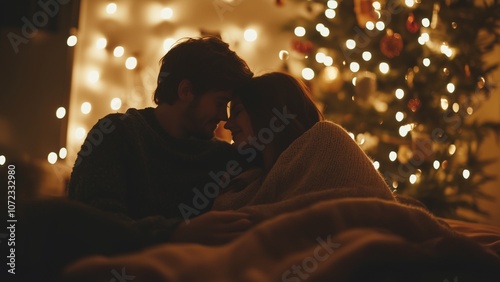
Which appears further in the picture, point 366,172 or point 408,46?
Answer: point 408,46

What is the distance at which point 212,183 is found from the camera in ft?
5.13

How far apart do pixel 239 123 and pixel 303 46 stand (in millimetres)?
1764

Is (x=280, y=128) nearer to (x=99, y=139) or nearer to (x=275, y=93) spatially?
(x=275, y=93)

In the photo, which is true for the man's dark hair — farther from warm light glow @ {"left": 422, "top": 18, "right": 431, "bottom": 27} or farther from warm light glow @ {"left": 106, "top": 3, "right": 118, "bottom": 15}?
warm light glow @ {"left": 422, "top": 18, "right": 431, "bottom": 27}

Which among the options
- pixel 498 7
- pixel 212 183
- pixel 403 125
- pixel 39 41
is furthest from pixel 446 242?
pixel 498 7

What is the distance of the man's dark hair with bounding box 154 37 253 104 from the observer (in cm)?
154

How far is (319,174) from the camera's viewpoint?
49.1 inches

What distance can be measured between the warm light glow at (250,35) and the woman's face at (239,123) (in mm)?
1853

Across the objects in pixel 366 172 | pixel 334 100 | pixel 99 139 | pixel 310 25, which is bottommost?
pixel 366 172

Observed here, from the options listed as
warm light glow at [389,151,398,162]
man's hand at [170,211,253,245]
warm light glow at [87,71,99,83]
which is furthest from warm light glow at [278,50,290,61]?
man's hand at [170,211,253,245]

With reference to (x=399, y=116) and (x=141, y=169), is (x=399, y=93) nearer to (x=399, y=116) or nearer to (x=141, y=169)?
(x=399, y=116)

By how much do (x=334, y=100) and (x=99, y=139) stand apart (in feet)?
5.83

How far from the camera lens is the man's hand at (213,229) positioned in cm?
102

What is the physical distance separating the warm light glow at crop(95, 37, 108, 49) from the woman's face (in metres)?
1.37
